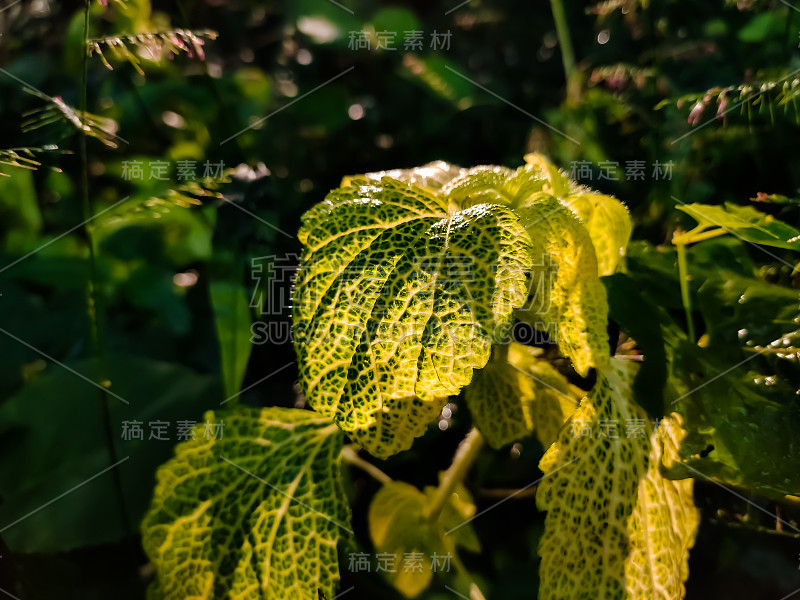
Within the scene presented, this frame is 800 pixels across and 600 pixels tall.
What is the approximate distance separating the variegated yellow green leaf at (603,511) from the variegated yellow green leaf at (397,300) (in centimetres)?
12

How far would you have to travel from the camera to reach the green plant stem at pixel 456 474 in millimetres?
642

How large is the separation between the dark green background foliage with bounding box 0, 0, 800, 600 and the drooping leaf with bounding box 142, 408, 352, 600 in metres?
0.11

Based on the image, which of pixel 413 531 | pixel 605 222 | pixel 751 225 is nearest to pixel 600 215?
pixel 605 222

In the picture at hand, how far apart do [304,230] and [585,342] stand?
25cm

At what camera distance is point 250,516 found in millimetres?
589

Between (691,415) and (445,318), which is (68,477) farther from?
(691,415)

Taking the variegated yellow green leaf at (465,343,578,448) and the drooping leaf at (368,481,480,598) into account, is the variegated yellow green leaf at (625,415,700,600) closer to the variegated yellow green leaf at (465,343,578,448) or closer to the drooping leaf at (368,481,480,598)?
the variegated yellow green leaf at (465,343,578,448)

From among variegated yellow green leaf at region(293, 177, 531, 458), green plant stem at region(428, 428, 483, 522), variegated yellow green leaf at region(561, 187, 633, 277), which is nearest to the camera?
variegated yellow green leaf at region(293, 177, 531, 458)

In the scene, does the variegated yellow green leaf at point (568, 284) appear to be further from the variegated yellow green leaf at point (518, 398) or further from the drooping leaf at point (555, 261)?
the variegated yellow green leaf at point (518, 398)

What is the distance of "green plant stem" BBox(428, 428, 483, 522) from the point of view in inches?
25.3

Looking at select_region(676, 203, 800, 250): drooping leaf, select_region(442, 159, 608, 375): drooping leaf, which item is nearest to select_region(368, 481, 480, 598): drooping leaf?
select_region(442, 159, 608, 375): drooping leaf

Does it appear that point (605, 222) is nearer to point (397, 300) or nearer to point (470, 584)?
point (397, 300)

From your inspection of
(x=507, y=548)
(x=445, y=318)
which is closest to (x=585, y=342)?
(x=445, y=318)

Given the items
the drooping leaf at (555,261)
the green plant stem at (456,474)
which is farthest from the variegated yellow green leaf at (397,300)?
the green plant stem at (456,474)
